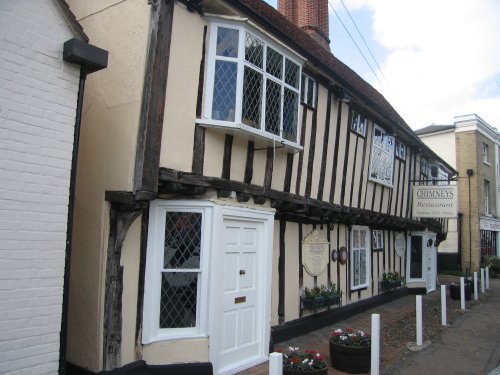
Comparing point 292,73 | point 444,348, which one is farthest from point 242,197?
point 444,348

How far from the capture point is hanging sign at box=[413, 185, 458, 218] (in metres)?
12.6

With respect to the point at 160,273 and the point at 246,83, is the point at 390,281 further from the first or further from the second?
the point at 160,273

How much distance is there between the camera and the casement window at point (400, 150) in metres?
13.5

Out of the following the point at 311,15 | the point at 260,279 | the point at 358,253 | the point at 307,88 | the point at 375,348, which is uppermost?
the point at 311,15

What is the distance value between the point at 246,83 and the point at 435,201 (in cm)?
938

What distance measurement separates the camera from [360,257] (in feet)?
37.2

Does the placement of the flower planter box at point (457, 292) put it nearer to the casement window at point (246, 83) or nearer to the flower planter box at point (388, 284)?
the flower planter box at point (388, 284)

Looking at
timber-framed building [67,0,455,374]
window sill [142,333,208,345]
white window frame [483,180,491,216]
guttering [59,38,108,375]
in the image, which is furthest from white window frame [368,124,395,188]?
white window frame [483,180,491,216]

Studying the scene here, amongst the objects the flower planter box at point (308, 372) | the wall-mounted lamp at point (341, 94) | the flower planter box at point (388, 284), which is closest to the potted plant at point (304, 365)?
the flower planter box at point (308, 372)

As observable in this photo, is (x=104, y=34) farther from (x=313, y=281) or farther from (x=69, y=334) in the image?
(x=313, y=281)

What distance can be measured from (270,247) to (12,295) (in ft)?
12.6

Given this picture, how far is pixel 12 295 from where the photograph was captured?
157 inches

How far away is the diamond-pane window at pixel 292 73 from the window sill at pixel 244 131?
1.12 metres

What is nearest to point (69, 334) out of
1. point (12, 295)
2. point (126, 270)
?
point (126, 270)
